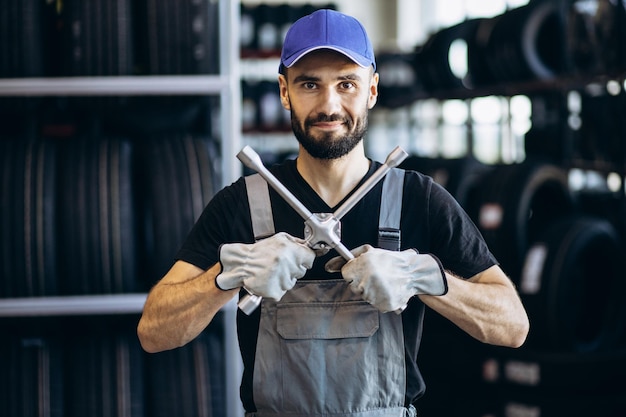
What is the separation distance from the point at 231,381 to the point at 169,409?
0.21 m

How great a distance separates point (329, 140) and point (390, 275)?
35 centimetres

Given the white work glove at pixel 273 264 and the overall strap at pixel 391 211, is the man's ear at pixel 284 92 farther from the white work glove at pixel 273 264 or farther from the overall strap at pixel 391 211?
the white work glove at pixel 273 264

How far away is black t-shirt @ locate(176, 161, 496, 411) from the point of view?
185cm

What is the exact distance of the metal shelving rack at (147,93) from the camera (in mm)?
2492

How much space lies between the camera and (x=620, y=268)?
4.11 metres

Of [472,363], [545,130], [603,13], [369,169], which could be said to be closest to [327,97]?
[369,169]

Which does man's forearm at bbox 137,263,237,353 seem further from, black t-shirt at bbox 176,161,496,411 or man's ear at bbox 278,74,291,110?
man's ear at bbox 278,74,291,110

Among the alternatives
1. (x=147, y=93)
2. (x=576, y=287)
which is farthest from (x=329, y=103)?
(x=576, y=287)

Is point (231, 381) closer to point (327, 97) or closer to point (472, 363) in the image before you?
point (327, 97)

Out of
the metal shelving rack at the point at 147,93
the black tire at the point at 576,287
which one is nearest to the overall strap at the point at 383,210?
the metal shelving rack at the point at 147,93

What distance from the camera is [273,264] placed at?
63.1 inches

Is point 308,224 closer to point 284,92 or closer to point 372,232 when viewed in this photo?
point 372,232

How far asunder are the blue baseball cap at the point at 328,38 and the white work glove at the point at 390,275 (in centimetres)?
44

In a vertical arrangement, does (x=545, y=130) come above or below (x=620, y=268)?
above
